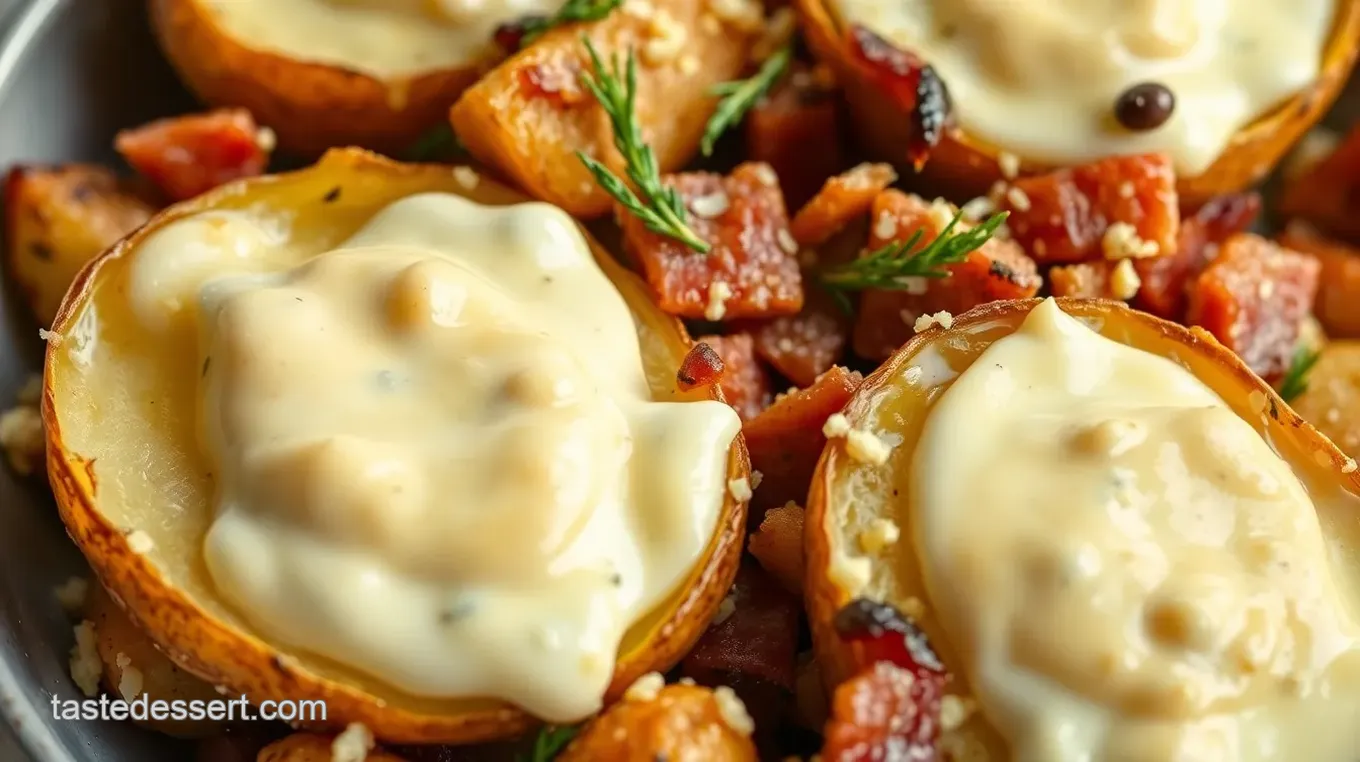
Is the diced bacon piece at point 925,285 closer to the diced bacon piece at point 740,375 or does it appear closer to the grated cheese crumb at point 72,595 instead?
the diced bacon piece at point 740,375

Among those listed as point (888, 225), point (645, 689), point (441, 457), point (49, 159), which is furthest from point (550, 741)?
point (49, 159)

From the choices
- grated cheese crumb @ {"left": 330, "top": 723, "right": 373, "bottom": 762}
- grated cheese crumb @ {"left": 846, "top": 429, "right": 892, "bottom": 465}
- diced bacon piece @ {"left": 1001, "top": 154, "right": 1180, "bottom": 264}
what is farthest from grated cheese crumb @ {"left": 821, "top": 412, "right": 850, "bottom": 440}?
grated cheese crumb @ {"left": 330, "top": 723, "right": 373, "bottom": 762}

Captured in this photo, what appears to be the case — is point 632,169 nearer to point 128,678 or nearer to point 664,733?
point 664,733

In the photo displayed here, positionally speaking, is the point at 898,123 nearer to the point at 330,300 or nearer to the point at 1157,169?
the point at 1157,169

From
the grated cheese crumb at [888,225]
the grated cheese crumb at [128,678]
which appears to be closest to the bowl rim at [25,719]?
the grated cheese crumb at [128,678]

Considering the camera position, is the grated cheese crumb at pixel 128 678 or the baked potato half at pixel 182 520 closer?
the baked potato half at pixel 182 520

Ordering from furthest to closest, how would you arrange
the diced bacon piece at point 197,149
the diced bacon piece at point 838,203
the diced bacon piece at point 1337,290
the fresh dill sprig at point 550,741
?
the diced bacon piece at point 1337,290, the diced bacon piece at point 197,149, the diced bacon piece at point 838,203, the fresh dill sprig at point 550,741
